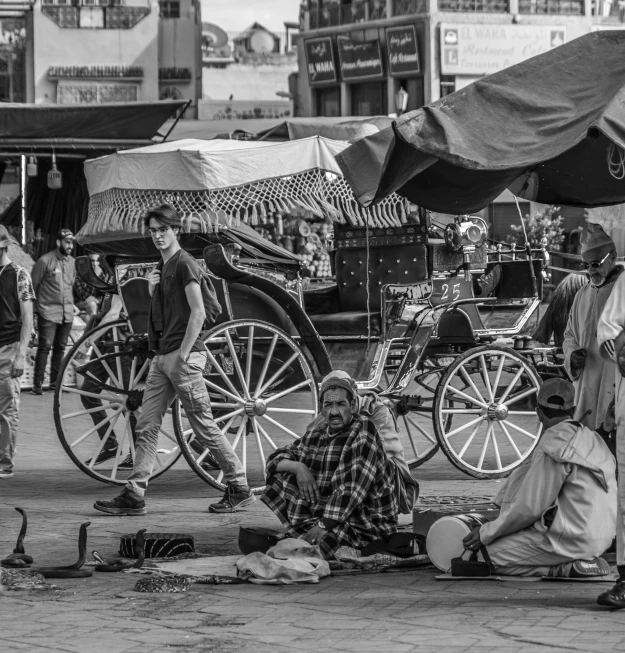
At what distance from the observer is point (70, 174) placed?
18781mm

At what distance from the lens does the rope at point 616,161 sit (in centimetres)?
661

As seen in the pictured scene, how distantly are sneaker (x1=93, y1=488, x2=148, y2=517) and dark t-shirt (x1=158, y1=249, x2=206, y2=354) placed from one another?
916 mm

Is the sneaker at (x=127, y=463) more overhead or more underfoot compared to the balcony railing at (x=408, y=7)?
more underfoot

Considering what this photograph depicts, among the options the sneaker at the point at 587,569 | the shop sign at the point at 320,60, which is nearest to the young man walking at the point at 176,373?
the sneaker at the point at 587,569

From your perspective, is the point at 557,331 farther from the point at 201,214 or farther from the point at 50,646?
Answer: the point at 50,646

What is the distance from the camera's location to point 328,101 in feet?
151

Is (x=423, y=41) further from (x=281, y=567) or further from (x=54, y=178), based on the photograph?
(x=281, y=567)

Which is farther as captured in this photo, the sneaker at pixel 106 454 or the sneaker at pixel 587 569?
the sneaker at pixel 106 454

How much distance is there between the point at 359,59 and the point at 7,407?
3498cm

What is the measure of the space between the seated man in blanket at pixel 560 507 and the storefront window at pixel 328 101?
3974cm

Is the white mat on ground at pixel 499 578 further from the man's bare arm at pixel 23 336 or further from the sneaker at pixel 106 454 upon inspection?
the man's bare arm at pixel 23 336

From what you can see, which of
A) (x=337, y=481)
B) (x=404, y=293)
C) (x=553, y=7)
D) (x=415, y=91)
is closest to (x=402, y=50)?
(x=415, y=91)

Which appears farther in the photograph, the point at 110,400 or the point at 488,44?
the point at 488,44

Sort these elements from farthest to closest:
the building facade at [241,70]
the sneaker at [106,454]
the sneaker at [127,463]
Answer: the building facade at [241,70] → the sneaker at [127,463] → the sneaker at [106,454]
